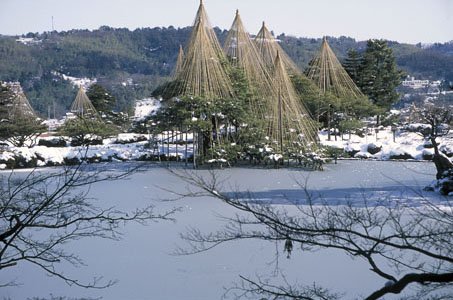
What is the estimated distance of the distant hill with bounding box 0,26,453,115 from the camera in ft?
121

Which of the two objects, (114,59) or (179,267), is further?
(114,59)

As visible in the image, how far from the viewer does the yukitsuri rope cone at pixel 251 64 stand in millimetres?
12398

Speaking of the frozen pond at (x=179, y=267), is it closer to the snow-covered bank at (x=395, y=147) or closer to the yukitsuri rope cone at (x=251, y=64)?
the snow-covered bank at (x=395, y=147)

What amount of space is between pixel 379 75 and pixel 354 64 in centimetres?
97

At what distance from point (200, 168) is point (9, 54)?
5308cm

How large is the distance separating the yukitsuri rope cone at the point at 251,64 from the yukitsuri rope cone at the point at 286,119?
732mm

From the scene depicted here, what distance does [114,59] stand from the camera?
59875mm

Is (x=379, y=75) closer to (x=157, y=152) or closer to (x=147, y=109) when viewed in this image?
(x=157, y=152)

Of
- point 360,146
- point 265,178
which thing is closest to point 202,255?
point 265,178

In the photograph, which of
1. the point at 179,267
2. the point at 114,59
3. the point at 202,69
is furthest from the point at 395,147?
the point at 114,59

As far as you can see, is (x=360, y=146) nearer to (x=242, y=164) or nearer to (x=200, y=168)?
(x=242, y=164)

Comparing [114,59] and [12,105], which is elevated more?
[114,59]

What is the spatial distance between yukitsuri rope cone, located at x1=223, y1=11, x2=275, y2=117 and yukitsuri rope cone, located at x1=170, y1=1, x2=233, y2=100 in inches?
38.7

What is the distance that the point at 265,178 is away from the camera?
30.2 feet
